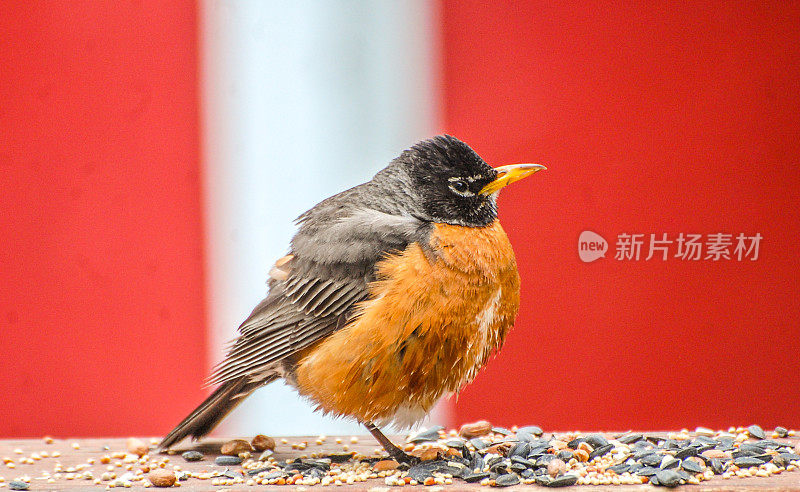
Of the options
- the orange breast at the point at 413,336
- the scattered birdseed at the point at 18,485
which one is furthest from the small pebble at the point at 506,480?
the scattered birdseed at the point at 18,485

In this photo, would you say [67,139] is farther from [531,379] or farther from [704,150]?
[704,150]

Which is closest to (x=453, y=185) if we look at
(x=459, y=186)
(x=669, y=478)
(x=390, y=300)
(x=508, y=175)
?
(x=459, y=186)

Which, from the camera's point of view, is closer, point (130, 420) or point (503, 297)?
point (503, 297)

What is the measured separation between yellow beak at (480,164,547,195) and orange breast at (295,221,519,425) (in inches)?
6.5

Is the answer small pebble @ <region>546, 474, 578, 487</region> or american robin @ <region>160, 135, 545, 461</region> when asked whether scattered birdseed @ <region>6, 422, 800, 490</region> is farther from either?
american robin @ <region>160, 135, 545, 461</region>

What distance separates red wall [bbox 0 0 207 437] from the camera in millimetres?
3123

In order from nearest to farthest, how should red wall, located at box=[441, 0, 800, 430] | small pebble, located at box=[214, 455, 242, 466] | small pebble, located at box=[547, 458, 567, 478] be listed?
small pebble, located at box=[547, 458, 567, 478] → small pebble, located at box=[214, 455, 242, 466] → red wall, located at box=[441, 0, 800, 430]

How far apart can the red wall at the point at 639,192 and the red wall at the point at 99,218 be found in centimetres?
110

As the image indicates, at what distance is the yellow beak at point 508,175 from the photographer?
7.82 ft

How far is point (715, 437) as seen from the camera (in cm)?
258

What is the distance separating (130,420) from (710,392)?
230 cm

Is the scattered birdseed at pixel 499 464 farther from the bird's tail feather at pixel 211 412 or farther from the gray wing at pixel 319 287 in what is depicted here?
the gray wing at pixel 319 287

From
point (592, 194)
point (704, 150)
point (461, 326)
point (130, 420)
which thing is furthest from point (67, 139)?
point (704, 150)

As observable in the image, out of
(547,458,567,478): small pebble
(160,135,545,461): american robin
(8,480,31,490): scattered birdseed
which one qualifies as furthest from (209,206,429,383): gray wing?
(547,458,567,478): small pebble
